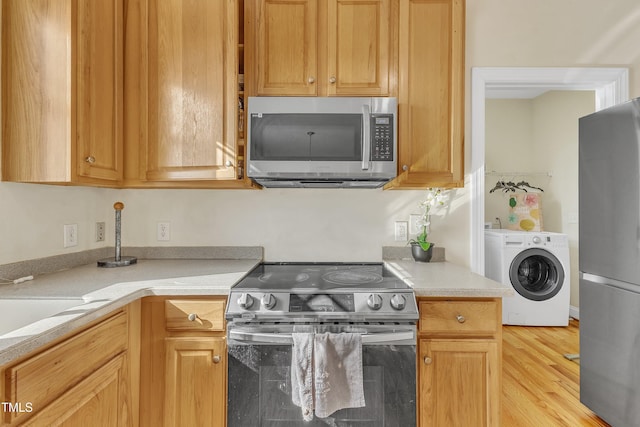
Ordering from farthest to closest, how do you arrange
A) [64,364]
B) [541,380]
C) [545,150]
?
[545,150] < [541,380] < [64,364]

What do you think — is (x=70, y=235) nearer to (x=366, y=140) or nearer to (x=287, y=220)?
(x=287, y=220)

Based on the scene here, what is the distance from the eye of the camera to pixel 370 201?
2135 millimetres

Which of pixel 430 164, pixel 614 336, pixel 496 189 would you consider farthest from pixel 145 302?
pixel 496 189

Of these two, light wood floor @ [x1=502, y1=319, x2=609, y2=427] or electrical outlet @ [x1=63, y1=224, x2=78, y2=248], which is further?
light wood floor @ [x1=502, y1=319, x2=609, y2=427]

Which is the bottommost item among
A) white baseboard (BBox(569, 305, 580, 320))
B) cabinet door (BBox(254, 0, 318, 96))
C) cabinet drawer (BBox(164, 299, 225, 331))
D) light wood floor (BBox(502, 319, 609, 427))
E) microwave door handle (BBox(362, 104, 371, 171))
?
light wood floor (BBox(502, 319, 609, 427))

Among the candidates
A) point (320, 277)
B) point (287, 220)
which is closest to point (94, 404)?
point (320, 277)

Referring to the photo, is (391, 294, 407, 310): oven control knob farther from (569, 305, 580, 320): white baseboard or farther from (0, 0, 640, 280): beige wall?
(569, 305, 580, 320): white baseboard

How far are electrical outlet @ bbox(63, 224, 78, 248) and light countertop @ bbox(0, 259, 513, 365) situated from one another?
14 cm

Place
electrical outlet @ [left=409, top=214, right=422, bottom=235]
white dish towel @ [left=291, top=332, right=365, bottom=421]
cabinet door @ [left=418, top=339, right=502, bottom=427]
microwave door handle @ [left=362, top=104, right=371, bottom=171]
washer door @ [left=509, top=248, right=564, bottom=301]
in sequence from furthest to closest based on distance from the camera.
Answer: washer door @ [left=509, top=248, right=564, bottom=301], electrical outlet @ [left=409, top=214, right=422, bottom=235], microwave door handle @ [left=362, top=104, right=371, bottom=171], cabinet door @ [left=418, top=339, right=502, bottom=427], white dish towel @ [left=291, top=332, right=365, bottom=421]

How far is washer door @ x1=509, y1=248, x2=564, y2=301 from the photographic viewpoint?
343 centimetres

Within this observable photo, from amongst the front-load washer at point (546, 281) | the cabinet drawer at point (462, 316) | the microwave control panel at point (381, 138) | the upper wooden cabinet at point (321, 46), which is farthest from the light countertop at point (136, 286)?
the front-load washer at point (546, 281)

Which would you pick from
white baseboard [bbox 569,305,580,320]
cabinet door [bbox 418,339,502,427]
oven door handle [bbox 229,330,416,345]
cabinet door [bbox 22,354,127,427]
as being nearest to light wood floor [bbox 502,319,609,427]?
white baseboard [bbox 569,305,580,320]

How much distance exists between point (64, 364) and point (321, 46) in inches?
Result: 67.6

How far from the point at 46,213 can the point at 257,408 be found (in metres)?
1.35
